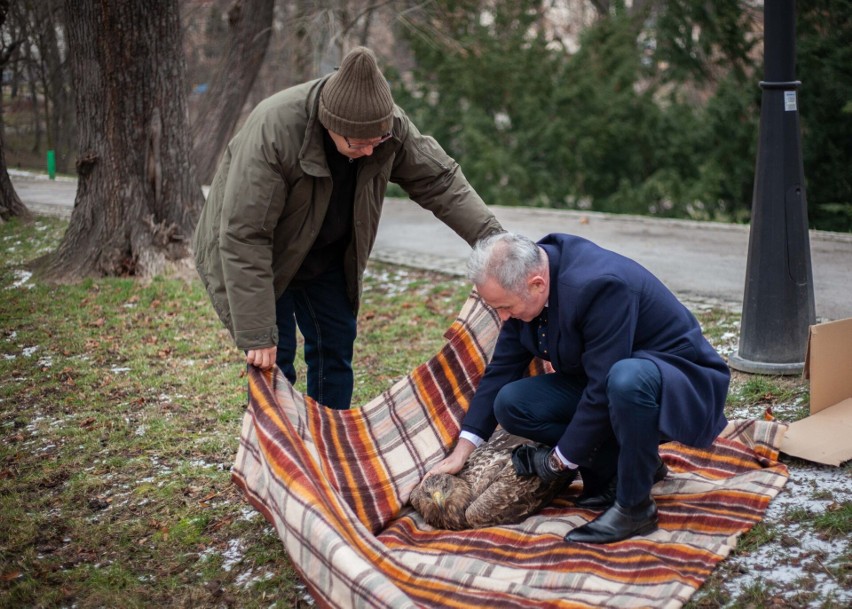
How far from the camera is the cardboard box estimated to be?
3.73m

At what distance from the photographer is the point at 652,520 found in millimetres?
3207

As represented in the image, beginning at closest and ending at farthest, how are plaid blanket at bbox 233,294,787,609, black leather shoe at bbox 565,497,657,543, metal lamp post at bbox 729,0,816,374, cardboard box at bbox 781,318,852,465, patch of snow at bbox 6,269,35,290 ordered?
1. plaid blanket at bbox 233,294,787,609
2. black leather shoe at bbox 565,497,657,543
3. cardboard box at bbox 781,318,852,465
4. metal lamp post at bbox 729,0,816,374
5. patch of snow at bbox 6,269,35,290

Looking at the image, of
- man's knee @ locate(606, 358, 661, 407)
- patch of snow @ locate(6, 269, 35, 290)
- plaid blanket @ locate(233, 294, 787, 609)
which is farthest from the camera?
patch of snow @ locate(6, 269, 35, 290)

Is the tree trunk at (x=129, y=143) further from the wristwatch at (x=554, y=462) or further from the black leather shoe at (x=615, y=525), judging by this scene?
the black leather shoe at (x=615, y=525)

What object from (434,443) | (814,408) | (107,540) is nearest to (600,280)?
(434,443)

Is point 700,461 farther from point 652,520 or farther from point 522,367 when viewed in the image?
point 522,367

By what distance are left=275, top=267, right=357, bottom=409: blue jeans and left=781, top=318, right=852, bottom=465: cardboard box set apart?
1952 millimetres

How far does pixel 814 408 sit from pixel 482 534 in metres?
1.81

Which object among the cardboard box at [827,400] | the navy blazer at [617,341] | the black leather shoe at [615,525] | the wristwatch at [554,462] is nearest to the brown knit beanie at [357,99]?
the navy blazer at [617,341]

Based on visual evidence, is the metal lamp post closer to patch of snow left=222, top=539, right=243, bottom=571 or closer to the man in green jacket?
the man in green jacket

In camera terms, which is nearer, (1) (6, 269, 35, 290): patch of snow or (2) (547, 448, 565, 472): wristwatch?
(2) (547, 448, 565, 472): wristwatch

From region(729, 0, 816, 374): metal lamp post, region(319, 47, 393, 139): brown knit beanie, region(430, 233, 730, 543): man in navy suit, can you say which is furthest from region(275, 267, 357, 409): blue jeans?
region(729, 0, 816, 374): metal lamp post

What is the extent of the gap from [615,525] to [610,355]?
24.6 inches

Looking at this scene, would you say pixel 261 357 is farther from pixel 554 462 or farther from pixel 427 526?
pixel 554 462
